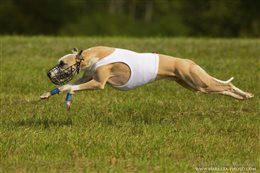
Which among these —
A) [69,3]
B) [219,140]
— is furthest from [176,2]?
[219,140]

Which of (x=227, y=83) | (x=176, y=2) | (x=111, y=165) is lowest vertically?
(x=111, y=165)

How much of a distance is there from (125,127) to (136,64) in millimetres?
966

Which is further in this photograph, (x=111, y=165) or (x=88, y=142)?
(x=88, y=142)

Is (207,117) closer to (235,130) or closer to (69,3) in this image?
(235,130)

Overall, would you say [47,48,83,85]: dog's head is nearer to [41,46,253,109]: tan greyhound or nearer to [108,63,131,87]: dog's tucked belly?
[41,46,253,109]: tan greyhound

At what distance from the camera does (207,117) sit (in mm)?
11203

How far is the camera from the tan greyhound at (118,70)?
9.54 m

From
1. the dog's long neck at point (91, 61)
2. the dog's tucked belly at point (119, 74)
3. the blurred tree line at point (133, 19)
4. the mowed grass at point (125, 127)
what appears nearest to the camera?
the mowed grass at point (125, 127)

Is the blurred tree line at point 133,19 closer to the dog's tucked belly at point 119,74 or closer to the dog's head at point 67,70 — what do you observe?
the dog's tucked belly at point 119,74

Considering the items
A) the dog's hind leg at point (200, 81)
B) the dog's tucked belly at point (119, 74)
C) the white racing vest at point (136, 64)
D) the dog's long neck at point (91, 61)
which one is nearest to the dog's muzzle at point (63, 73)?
the dog's long neck at point (91, 61)

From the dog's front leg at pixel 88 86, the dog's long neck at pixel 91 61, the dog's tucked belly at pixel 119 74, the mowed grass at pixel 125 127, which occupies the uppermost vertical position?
the dog's long neck at pixel 91 61

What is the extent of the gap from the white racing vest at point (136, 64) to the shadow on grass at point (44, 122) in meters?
1.11

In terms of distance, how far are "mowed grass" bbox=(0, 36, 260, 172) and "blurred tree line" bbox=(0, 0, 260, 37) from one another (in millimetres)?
32871

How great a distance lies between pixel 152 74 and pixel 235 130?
4.73ft
